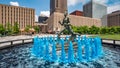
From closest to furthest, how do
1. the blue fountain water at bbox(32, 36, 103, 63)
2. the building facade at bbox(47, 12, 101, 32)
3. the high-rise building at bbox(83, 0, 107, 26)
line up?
1. the blue fountain water at bbox(32, 36, 103, 63)
2. the building facade at bbox(47, 12, 101, 32)
3. the high-rise building at bbox(83, 0, 107, 26)

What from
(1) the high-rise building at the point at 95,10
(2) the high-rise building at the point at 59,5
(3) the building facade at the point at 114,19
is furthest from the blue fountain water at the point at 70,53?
(2) the high-rise building at the point at 59,5

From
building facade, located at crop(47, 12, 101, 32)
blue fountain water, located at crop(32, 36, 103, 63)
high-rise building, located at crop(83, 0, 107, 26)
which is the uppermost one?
high-rise building, located at crop(83, 0, 107, 26)

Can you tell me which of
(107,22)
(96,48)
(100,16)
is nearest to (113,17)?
(107,22)

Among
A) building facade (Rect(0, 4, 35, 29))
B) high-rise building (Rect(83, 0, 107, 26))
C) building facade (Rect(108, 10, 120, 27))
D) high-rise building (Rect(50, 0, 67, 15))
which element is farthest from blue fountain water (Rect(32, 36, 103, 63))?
high-rise building (Rect(50, 0, 67, 15))

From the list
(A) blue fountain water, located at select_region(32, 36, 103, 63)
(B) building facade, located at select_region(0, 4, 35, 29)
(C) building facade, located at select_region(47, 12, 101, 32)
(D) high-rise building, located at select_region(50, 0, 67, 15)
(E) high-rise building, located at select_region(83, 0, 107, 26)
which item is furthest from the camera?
(D) high-rise building, located at select_region(50, 0, 67, 15)

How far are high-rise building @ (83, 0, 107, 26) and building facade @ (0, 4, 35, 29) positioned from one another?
90.6 m

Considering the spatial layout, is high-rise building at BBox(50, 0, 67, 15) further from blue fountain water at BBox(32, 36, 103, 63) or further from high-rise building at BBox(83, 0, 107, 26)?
blue fountain water at BBox(32, 36, 103, 63)

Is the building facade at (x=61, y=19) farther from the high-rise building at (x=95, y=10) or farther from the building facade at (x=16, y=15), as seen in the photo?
the high-rise building at (x=95, y=10)

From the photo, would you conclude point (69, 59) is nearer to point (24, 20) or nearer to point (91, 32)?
point (91, 32)

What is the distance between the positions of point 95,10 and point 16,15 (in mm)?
118763

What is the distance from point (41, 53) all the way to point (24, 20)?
124 m

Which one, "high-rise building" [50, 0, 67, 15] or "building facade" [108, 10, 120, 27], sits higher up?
"high-rise building" [50, 0, 67, 15]

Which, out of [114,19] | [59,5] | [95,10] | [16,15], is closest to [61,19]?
[16,15]

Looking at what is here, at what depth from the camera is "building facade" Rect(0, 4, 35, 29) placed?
377 ft
